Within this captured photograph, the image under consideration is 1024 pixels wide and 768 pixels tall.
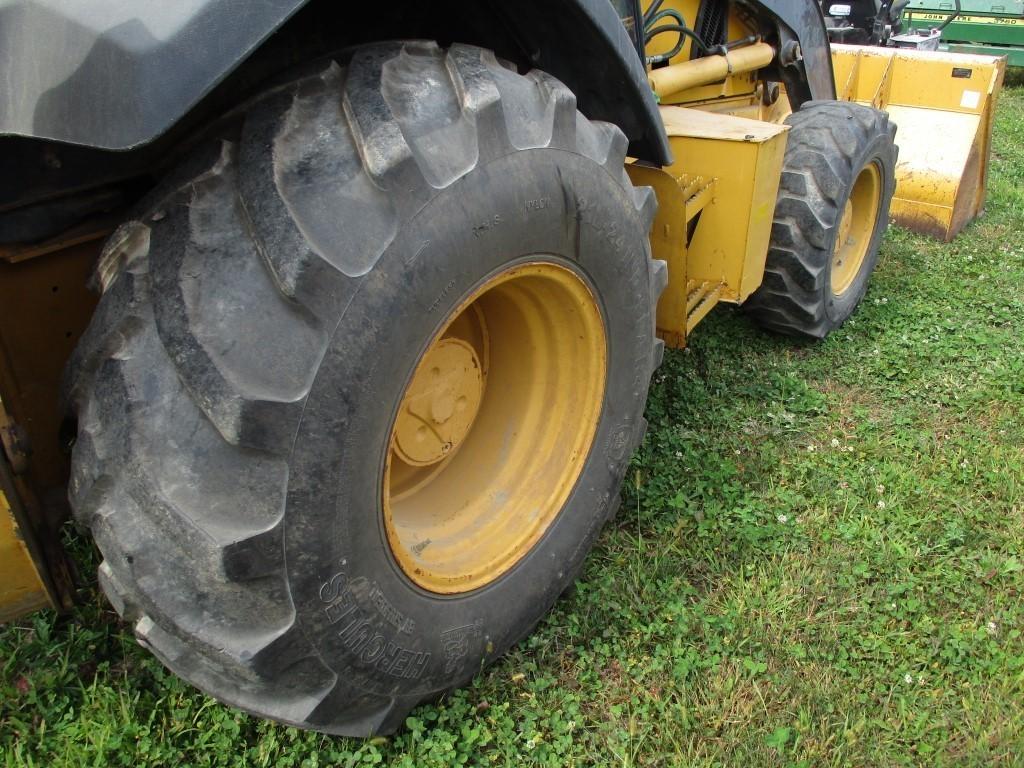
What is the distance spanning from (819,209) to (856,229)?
2.78 ft

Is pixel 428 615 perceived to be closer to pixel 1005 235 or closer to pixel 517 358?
pixel 517 358

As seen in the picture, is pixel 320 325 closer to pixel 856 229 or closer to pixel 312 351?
pixel 312 351

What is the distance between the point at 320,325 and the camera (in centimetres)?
139

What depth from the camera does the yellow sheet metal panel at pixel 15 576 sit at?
1.59m

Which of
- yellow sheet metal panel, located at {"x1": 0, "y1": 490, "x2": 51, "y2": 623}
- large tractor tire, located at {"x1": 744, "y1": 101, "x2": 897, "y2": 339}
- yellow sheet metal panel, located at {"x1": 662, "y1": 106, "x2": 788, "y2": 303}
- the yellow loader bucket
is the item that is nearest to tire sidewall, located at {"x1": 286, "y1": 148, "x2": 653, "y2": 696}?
yellow sheet metal panel, located at {"x1": 0, "y1": 490, "x2": 51, "y2": 623}

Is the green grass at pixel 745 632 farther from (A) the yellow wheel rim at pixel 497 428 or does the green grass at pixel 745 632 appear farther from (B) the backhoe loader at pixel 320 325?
(A) the yellow wheel rim at pixel 497 428

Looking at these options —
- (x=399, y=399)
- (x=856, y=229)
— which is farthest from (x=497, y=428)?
(x=856, y=229)

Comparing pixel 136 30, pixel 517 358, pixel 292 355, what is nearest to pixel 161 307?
pixel 292 355

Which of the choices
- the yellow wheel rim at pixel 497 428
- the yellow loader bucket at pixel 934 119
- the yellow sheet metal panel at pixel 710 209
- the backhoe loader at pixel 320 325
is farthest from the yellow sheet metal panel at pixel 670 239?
→ the yellow loader bucket at pixel 934 119

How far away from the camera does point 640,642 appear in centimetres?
219

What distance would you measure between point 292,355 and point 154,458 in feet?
0.89

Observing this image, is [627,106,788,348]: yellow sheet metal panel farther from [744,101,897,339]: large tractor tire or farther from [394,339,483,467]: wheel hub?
[394,339,483,467]: wheel hub

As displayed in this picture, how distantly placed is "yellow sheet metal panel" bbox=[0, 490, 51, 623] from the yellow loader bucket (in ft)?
14.8

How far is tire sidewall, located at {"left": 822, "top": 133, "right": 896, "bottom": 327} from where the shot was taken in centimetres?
331
